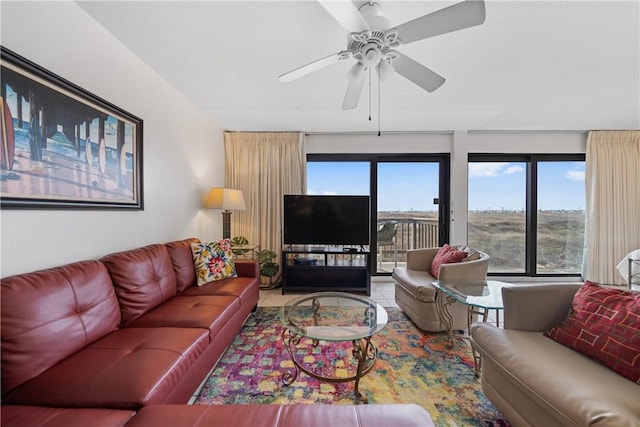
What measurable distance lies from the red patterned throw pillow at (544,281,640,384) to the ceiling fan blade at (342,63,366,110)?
189 centimetres

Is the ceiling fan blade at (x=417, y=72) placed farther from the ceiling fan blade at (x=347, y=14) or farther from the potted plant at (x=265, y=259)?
the potted plant at (x=265, y=259)

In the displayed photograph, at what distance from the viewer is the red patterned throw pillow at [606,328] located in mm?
1055

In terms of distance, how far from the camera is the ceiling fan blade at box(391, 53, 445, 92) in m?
1.54

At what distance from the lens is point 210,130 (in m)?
3.32

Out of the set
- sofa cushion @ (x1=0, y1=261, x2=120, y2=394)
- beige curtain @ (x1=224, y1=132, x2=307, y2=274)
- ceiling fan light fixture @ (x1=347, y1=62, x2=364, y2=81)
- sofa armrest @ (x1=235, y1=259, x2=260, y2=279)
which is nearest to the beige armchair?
sofa armrest @ (x1=235, y1=259, x2=260, y2=279)

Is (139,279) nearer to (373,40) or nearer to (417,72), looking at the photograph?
(373,40)

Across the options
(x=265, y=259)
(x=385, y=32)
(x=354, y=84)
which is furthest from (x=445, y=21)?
(x=265, y=259)

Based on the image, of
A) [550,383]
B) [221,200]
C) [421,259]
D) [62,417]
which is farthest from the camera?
[221,200]

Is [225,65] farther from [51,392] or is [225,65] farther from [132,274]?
[51,392]

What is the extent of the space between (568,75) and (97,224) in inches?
158

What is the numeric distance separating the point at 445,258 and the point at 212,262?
2398 mm

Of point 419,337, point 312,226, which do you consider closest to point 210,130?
point 312,226

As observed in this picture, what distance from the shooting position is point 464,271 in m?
2.21

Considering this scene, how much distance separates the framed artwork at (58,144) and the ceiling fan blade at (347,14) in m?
1.56
